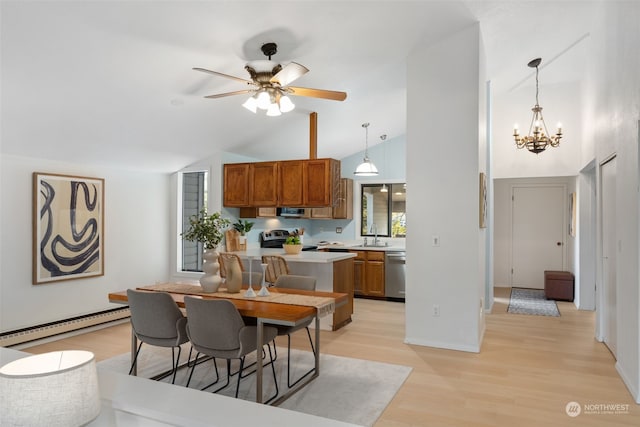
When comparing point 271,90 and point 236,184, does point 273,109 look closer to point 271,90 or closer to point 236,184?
point 271,90

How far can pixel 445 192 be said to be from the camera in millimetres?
4461

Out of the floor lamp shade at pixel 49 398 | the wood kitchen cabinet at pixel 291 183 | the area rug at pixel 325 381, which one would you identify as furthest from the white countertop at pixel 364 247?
the floor lamp shade at pixel 49 398

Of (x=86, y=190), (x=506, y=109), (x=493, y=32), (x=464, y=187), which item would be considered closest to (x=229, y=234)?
(x=86, y=190)

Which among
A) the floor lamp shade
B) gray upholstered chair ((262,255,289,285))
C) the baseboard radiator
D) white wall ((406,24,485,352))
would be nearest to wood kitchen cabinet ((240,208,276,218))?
gray upholstered chair ((262,255,289,285))

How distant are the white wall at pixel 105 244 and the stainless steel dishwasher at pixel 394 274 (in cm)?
352

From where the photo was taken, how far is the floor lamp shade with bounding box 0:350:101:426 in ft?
3.79

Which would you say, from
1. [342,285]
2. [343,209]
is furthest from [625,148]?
[343,209]

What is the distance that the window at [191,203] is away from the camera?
6.44 meters

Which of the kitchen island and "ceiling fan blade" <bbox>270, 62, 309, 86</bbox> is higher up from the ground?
"ceiling fan blade" <bbox>270, 62, 309, 86</bbox>

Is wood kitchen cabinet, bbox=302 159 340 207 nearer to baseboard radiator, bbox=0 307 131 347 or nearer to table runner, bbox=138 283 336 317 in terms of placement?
table runner, bbox=138 283 336 317

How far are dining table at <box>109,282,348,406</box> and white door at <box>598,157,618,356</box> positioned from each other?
9.28ft

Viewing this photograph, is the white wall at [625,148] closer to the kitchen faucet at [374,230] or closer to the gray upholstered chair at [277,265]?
the gray upholstered chair at [277,265]

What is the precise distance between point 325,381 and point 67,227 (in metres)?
3.53

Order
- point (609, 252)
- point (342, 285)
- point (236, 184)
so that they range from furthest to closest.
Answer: point (236, 184) < point (342, 285) < point (609, 252)
